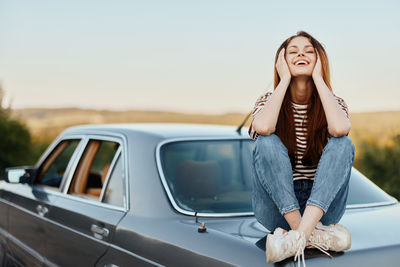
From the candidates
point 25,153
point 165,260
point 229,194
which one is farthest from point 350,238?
point 25,153

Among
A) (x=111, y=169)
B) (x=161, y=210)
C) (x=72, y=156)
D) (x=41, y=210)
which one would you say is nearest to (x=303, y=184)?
(x=161, y=210)

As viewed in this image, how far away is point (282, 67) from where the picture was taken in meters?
2.45

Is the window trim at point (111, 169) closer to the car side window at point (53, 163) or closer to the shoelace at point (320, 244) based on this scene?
the car side window at point (53, 163)

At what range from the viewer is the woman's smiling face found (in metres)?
2.43

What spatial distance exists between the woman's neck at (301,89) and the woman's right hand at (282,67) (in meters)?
0.07

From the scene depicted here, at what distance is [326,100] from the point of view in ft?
7.66

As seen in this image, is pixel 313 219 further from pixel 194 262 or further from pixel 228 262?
pixel 194 262

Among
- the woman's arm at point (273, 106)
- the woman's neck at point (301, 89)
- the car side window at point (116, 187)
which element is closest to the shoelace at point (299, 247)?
the woman's arm at point (273, 106)

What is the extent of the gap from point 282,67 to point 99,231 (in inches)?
60.6

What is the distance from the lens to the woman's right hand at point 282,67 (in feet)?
7.93

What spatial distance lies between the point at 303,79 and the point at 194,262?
0.97 m

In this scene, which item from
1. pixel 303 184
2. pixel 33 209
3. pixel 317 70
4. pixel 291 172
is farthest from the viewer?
pixel 33 209

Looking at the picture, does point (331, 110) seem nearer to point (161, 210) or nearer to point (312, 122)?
point (312, 122)

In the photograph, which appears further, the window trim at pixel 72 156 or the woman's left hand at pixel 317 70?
the window trim at pixel 72 156
